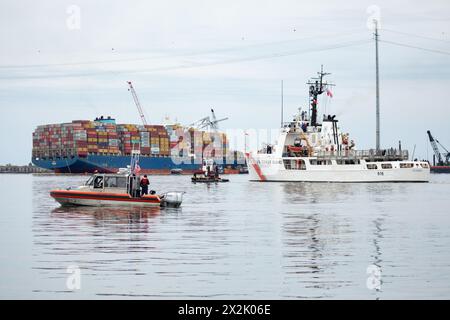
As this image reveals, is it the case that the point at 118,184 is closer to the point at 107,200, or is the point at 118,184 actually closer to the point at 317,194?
the point at 107,200

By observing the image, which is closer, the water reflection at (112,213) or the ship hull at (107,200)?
the water reflection at (112,213)

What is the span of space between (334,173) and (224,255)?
285ft

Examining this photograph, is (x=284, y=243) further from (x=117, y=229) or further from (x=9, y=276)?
(x=9, y=276)

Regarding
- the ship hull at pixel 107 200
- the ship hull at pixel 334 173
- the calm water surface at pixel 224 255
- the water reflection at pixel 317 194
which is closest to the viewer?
the calm water surface at pixel 224 255

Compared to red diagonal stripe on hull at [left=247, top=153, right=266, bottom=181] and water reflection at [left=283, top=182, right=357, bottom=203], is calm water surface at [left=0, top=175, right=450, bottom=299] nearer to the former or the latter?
water reflection at [left=283, top=182, right=357, bottom=203]

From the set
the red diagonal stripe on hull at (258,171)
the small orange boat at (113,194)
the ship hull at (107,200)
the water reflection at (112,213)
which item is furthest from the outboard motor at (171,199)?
the red diagonal stripe on hull at (258,171)

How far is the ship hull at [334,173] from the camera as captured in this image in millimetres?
108000

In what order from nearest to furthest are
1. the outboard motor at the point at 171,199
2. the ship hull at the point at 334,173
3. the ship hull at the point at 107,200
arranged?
1. the ship hull at the point at 107,200
2. the outboard motor at the point at 171,199
3. the ship hull at the point at 334,173

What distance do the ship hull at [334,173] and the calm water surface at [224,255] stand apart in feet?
216

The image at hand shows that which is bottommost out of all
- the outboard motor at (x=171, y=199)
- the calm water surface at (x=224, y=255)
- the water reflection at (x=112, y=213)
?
the calm water surface at (x=224, y=255)

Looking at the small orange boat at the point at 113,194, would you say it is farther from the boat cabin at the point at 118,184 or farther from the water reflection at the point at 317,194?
the water reflection at the point at 317,194

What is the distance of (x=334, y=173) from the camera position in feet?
364
